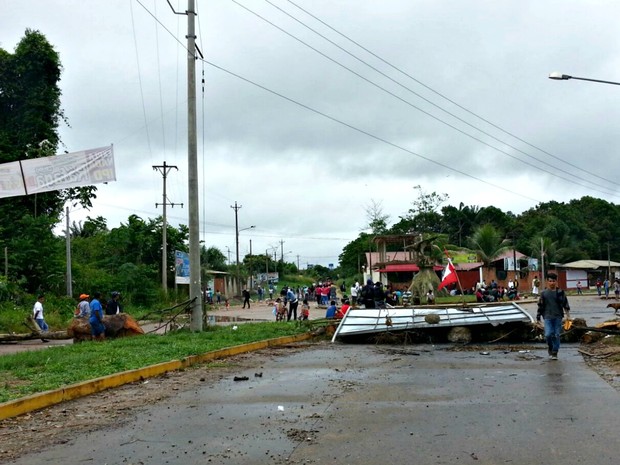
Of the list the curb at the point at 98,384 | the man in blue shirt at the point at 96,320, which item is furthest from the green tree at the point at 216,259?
the curb at the point at 98,384

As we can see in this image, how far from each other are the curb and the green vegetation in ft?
0.74

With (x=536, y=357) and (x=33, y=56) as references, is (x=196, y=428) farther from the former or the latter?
(x=33, y=56)

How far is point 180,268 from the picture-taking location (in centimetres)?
4941

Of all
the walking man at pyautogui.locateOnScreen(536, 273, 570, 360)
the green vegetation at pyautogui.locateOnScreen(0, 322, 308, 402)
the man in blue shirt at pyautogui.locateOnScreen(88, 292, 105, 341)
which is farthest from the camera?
the man in blue shirt at pyautogui.locateOnScreen(88, 292, 105, 341)

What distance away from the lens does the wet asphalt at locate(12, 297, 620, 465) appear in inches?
237

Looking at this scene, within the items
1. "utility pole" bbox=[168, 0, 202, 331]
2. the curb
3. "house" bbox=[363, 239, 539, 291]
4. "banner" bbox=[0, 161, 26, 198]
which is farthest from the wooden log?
"house" bbox=[363, 239, 539, 291]

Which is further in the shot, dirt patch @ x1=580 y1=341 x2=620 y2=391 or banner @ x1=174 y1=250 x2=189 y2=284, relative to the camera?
banner @ x1=174 y1=250 x2=189 y2=284

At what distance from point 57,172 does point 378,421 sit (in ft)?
46.4

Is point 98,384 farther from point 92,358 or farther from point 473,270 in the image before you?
point 473,270

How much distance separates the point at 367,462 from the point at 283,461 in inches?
30.0

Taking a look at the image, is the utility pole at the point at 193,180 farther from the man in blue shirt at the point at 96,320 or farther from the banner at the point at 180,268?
the banner at the point at 180,268

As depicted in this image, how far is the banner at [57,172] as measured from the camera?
18109 mm

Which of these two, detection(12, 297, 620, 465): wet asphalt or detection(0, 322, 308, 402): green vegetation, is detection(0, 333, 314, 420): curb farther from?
detection(12, 297, 620, 465): wet asphalt

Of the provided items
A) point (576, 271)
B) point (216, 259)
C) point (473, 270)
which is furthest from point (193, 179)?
point (216, 259)
